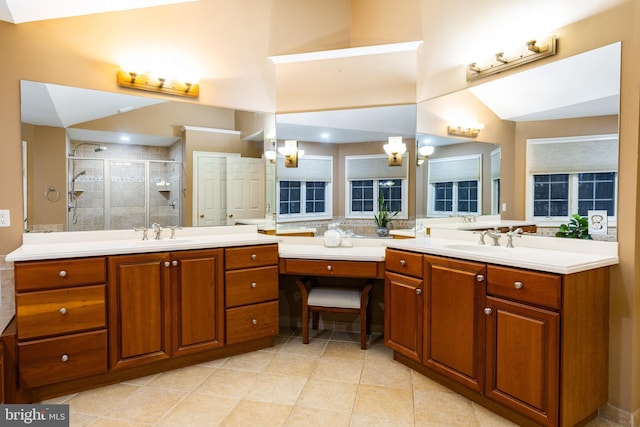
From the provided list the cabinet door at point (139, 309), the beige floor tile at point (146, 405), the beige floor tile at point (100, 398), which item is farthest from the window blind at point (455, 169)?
the beige floor tile at point (100, 398)

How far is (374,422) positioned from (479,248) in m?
1.22

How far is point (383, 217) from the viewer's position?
3092mm

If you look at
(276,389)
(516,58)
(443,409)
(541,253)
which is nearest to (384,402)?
(443,409)

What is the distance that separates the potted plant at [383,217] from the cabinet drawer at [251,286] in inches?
36.7

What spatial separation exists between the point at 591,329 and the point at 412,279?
3.15ft

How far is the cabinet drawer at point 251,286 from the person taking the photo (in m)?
2.62

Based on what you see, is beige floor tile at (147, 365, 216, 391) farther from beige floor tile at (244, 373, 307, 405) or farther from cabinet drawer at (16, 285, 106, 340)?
cabinet drawer at (16, 285, 106, 340)

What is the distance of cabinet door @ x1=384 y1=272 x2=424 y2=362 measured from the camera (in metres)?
2.39

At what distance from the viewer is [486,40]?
2494 millimetres

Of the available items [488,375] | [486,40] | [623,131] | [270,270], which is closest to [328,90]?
[486,40]

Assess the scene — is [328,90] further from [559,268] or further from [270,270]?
[559,268]

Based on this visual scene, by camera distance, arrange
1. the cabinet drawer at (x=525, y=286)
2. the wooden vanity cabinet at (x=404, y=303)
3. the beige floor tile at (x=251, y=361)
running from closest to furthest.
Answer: the cabinet drawer at (x=525, y=286) → the wooden vanity cabinet at (x=404, y=303) → the beige floor tile at (x=251, y=361)

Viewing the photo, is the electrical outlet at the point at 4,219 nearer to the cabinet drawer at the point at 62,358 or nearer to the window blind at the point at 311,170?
the cabinet drawer at the point at 62,358

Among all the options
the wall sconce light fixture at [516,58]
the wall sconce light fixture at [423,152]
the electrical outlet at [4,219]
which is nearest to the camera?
the wall sconce light fixture at [516,58]
